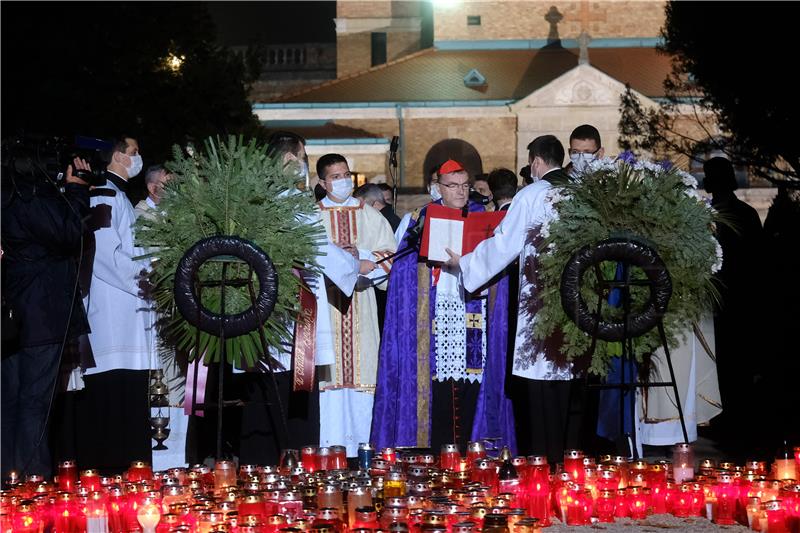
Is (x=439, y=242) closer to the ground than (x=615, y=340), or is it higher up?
higher up

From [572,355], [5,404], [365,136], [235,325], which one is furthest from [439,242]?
[365,136]

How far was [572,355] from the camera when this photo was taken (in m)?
8.96

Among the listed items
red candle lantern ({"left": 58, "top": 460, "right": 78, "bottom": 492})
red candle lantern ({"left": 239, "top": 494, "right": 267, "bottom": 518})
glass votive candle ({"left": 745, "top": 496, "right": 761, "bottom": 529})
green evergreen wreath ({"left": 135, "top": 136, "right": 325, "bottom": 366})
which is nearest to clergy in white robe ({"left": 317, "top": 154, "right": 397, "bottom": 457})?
green evergreen wreath ({"left": 135, "top": 136, "right": 325, "bottom": 366})

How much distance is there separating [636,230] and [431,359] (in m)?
2.06

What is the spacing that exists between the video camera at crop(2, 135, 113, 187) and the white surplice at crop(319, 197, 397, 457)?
180cm

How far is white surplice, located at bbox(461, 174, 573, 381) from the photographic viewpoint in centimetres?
917

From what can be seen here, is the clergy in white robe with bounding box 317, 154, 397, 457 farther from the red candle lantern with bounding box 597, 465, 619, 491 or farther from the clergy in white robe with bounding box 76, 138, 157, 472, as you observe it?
the red candle lantern with bounding box 597, 465, 619, 491

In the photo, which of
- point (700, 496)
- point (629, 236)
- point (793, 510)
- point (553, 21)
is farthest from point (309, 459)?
point (553, 21)

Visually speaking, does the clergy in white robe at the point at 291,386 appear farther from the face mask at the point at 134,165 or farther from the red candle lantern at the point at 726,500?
the red candle lantern at the point at 726,500

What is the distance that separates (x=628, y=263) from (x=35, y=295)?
3.92 m

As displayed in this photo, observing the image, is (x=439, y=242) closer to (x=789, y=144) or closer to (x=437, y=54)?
(x=789, y=144)

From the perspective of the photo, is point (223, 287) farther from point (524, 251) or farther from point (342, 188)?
point (524, 251)

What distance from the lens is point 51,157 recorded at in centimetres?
895

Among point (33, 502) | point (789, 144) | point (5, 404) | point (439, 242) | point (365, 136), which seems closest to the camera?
point (33, 502)
